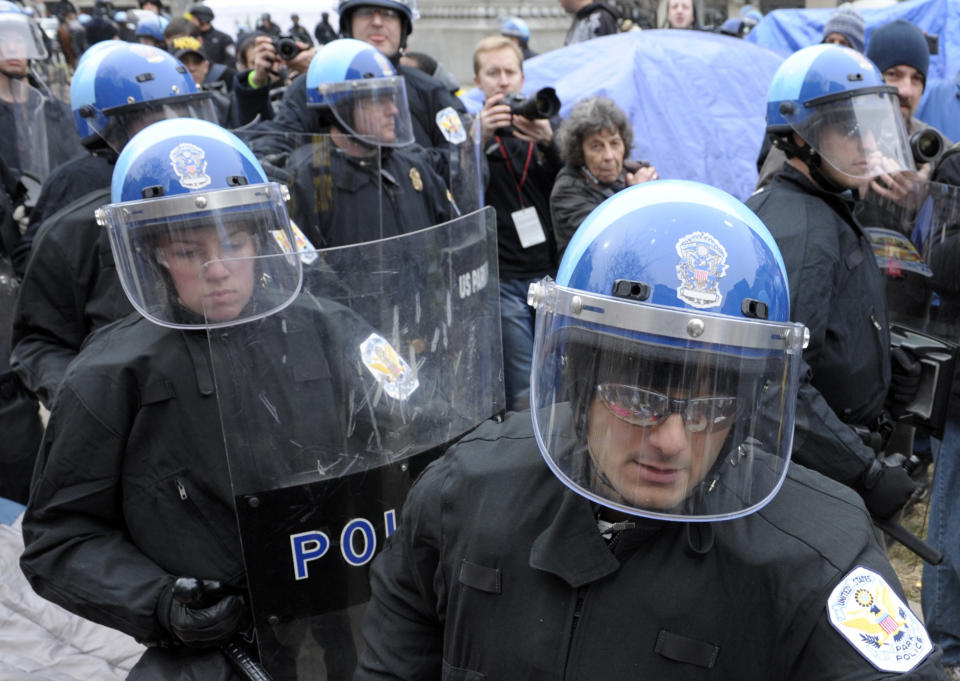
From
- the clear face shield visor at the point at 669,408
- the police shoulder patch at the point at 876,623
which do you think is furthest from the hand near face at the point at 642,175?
the police shoulder patch at the point at 876,623

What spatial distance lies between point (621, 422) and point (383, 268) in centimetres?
84

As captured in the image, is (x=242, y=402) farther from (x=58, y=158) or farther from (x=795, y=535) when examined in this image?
(x=58, y=158)

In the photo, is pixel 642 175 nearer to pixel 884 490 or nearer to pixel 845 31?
pixel 884 490

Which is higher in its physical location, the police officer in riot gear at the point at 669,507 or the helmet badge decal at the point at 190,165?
the helmet badge decal at the point at 190,165

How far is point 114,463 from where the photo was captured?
198cm

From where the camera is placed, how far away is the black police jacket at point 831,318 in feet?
8.41

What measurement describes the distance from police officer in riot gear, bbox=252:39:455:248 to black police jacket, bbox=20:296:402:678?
1997 millimetres

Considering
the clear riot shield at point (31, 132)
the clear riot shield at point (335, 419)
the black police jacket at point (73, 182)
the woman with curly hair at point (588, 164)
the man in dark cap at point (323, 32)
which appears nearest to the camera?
the clear riot shield at point (335, 419)

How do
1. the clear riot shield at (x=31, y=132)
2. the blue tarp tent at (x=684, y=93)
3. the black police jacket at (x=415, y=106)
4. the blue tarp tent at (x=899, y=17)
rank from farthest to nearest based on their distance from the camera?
the blue tarp tent at (x=899, y=17) < the blue tarp tent at (x=684, y=93) < the clear riot shield at (x=31, y=132) < the black police jacket at (x=415, y=106)

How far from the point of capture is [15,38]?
5480 millimetres

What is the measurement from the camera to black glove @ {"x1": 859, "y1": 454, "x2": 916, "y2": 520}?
2.59 meters

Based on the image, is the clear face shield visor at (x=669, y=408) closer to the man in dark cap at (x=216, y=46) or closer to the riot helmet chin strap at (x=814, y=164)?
the riot helmet chin strap at (x=814, y=164)

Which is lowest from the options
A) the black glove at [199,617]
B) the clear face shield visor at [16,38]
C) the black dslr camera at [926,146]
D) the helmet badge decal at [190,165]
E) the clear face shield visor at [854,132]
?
the black glove at [199,617]

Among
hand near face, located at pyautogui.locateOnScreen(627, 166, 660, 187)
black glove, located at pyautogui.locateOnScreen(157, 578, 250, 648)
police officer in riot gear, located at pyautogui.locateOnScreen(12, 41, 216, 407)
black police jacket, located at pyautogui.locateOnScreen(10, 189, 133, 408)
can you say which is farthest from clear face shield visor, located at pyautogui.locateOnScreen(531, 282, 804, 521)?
hand near face, located at pyautogui.locateOnScreen(627, 166, 660, 187)
